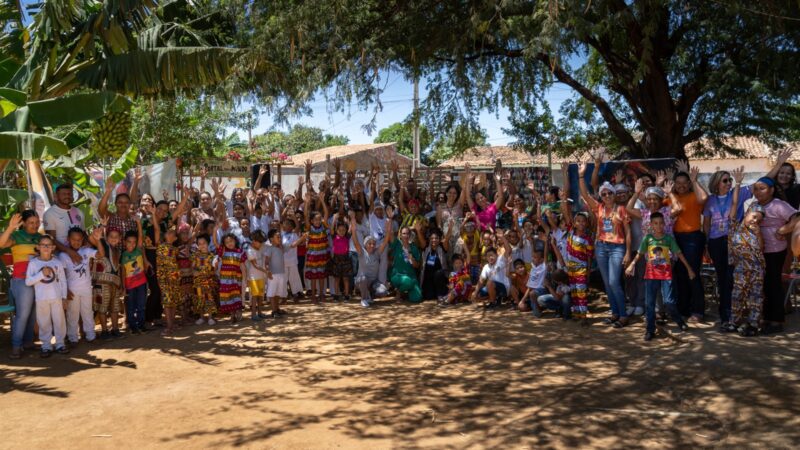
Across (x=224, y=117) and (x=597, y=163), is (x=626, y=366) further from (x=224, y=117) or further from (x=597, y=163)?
(x=224, y=117)

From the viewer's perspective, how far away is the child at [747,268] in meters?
6.71

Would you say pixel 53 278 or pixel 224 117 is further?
pixel 224 117

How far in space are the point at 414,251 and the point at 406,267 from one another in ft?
0.97

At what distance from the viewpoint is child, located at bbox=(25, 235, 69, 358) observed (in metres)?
A: 6.84

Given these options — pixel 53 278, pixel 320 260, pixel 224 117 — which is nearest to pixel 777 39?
pixel 320 260

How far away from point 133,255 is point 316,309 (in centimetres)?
288

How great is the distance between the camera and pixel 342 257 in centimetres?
1022

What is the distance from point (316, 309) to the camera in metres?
9.62

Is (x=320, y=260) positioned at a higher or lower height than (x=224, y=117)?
lower

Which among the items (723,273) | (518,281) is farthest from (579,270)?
(723,273)

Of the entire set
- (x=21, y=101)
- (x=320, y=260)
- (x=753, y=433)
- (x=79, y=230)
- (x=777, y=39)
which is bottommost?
(x=753, y=433)

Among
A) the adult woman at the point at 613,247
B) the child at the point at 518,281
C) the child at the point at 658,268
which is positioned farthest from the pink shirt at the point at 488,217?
the child at the point at 658,268

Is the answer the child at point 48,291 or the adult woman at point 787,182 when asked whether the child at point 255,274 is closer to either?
the child at point 48,291

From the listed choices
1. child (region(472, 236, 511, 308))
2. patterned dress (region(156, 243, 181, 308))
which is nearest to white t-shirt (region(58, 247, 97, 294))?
patterned dress (region(156, 243, 181, 308))
